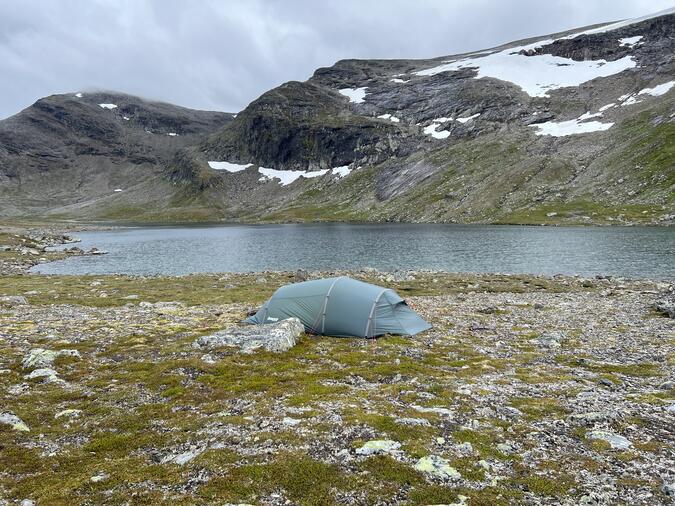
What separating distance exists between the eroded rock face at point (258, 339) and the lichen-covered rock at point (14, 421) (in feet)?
26.4

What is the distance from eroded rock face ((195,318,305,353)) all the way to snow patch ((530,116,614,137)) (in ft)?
633

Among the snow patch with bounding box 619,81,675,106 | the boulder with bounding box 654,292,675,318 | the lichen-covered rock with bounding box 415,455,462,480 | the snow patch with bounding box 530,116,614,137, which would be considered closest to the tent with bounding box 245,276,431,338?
the lichen-covered rock with bounding box 415,455,462,480

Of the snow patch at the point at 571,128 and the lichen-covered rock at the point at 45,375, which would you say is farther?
the snow patch at the point at 571,128

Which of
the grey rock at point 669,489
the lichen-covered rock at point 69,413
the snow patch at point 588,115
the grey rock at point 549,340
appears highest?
the snow patch at point 588,115

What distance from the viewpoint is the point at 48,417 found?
1259 centimetres

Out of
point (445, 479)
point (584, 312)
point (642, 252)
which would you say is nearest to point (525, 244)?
point (642, 252)

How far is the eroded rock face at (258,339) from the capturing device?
64.2 feet

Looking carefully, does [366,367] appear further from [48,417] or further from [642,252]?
[642,252]

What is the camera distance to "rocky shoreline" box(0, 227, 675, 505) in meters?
9.02

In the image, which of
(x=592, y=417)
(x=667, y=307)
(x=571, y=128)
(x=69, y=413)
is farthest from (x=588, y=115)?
(x=69, y=413)

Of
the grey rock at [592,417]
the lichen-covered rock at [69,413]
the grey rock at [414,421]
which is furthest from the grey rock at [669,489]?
the lichen-covered rock at [69,413]

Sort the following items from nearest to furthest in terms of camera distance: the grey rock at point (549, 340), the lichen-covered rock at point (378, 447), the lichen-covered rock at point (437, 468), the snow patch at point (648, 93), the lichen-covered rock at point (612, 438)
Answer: the lichen-covered rock at point (437, 468), the lichen-covered rock at point (378, 447), the lichen-covered rock at point (612, 438), the grey rock at point (549, 340), the snow patch at point (648, 93)

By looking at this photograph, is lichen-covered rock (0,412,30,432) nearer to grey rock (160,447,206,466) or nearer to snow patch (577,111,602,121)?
grey rock (160,447,206,466)

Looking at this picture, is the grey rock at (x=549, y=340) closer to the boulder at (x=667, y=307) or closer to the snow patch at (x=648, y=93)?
the boulder at (x=667, y=307)
